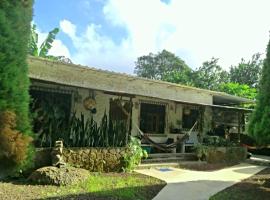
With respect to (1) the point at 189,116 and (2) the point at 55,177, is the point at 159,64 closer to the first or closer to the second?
(1) the point at 189,116

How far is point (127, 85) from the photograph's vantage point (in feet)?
45.2

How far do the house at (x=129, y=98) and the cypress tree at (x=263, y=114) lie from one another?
4.64 m

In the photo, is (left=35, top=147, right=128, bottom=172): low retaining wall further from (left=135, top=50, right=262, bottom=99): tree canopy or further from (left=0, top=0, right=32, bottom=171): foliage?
(left=135, top=50, right=262, bottom=99): tree canopy

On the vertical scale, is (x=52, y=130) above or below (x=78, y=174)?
above

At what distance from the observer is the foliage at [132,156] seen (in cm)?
1135

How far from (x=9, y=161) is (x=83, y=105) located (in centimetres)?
806

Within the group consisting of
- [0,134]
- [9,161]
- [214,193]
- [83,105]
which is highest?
[83,105]

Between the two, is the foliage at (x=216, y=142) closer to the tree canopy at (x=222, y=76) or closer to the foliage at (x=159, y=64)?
the tree canopy at (x=222, y=76)

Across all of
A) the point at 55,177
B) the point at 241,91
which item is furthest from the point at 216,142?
the point at 241,91

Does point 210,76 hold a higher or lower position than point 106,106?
higher

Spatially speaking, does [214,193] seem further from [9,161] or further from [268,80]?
[9,161]

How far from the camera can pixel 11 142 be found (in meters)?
5.02

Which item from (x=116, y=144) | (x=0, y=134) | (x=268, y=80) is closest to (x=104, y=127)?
(x=116, y=144)

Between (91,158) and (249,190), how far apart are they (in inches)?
195
